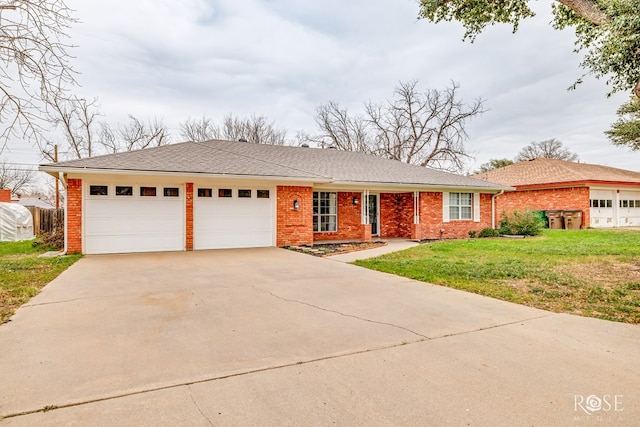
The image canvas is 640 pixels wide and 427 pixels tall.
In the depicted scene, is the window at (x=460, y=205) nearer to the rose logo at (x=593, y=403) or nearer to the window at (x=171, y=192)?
the window at (x=171, y=192)

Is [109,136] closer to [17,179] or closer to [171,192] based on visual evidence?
[171,192]

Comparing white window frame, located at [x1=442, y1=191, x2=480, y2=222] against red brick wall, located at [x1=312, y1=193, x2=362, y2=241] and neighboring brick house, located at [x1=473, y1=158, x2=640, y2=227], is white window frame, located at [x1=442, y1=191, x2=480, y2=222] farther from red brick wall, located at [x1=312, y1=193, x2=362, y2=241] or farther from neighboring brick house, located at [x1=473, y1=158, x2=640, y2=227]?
neighboring brick house, located at [x1=473, y1=158, x2=640, y2=227]

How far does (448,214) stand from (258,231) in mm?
8784

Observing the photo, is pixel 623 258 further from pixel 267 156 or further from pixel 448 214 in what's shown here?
pixel 267 156

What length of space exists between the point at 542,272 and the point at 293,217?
26.2 ft

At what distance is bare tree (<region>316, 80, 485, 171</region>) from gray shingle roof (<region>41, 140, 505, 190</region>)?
13739 millimetres

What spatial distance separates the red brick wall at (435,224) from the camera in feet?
51.3

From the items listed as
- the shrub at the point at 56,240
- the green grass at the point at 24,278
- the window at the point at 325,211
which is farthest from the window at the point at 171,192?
the window at the point at 325,211

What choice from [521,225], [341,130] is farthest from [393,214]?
[341,130]

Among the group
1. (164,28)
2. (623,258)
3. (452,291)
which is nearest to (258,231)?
(164,28)

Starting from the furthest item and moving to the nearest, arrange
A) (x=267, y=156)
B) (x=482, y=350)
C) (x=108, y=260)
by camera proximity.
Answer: (x=267, y=156) → (x=108, y=260) → (x=482, y=350)

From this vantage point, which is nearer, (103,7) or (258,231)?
(103,7)

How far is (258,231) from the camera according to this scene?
1277cm

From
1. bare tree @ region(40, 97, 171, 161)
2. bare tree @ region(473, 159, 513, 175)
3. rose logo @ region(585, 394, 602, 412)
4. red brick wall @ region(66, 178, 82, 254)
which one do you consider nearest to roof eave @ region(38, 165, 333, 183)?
red brick wall @ region(66, 178, 82, 254)
